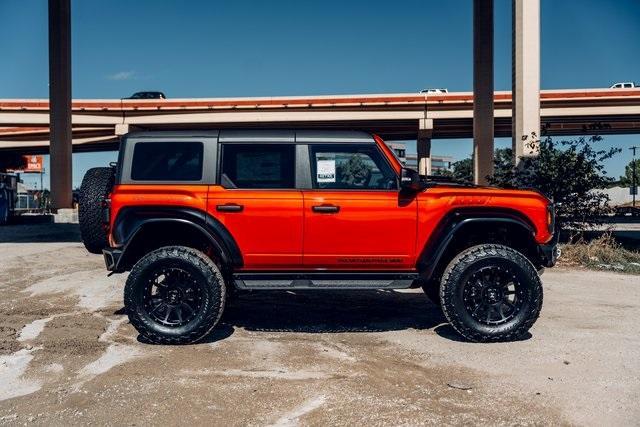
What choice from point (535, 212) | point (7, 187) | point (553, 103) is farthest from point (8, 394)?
point (553, 103)

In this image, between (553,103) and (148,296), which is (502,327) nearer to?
(148,296)

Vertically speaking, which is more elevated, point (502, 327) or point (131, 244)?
point (131, 244)

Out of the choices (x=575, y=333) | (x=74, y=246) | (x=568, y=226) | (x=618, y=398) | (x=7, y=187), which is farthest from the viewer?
(x=7, y=187)

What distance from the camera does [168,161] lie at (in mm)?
5184

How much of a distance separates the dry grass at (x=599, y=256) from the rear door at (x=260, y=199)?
6846 millimetres

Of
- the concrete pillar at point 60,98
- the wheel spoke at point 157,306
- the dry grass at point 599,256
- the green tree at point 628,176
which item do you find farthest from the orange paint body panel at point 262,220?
the green tree at point 628,176

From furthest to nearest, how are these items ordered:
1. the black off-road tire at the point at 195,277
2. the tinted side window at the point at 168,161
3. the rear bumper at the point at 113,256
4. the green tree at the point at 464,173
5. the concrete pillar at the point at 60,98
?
1. the concrete pillar at the point at 60,98
2. the green tree at the point at 464,173
3. the tinted side window at the point at 168,161
4. the rear bumper at the point at 113,256
5. the black off-road tire at the point at 195,277

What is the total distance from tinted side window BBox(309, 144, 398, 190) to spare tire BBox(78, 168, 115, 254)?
2.00m

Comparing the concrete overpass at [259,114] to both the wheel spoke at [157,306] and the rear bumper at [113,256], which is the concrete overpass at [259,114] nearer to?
the rear bumper at [113,256]

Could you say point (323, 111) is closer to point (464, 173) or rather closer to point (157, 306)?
point (464, 173)

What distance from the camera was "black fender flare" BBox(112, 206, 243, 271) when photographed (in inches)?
196

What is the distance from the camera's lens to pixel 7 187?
22.8 m

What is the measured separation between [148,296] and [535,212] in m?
3.65

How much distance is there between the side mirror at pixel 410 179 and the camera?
16.2 ft
